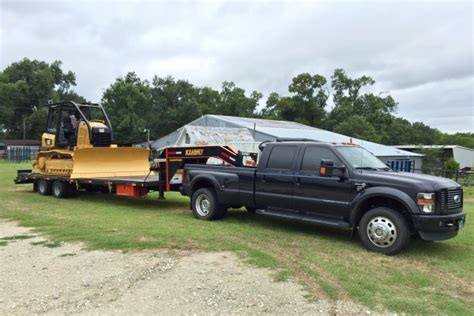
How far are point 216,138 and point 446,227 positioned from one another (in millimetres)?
27133

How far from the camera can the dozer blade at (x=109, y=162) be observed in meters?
13.5

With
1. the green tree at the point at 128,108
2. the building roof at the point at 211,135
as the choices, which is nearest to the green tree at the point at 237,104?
the green tree at the point at 128,108

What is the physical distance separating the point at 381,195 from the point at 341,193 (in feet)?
2.44

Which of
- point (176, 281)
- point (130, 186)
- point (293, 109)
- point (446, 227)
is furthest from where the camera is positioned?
point (293, 109)

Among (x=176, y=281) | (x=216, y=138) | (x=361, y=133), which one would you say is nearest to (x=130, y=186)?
(x=176, y=281)

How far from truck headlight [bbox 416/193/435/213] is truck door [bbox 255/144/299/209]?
7.86ft

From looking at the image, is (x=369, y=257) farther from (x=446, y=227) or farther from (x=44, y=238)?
(x=44, y=238)

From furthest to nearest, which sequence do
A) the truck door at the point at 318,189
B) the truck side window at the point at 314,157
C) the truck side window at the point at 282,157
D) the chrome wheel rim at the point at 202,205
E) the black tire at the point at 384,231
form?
the chrome wheel rim at the point at 202,205 → the truck side window at the point at 282,157 → the truck side window at the point at 314,157 → the truck door at the point at 318,189 → the black tire at the point at 384,231

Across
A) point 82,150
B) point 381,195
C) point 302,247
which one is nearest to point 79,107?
point 82,150

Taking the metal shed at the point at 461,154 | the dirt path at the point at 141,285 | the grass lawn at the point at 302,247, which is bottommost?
the dirt path at the point at 141,285

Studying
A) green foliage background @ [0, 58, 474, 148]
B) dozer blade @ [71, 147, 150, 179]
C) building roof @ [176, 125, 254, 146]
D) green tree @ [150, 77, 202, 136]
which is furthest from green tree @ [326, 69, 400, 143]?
dozer blade @ [71, 147, 150, 179]

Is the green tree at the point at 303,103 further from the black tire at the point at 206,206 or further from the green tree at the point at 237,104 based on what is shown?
the black tire at the point at 206,206

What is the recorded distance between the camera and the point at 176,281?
227 inches

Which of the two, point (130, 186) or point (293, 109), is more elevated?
point (293, 109)
